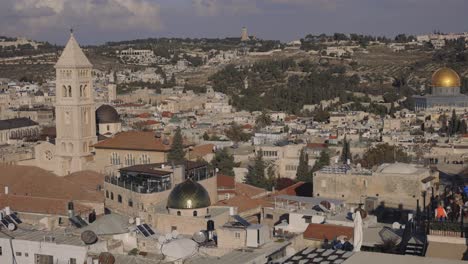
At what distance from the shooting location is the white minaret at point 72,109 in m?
39.0

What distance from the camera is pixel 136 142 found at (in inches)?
1539

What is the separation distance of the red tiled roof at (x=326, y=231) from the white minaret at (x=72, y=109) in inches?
824

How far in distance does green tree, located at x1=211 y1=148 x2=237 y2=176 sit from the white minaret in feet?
21.6

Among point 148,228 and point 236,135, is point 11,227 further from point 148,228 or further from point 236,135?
point 236,135

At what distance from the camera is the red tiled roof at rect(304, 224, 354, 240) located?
64.2ft

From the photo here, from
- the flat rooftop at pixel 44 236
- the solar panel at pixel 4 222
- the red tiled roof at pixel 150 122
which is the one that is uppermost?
the flat rooftop at pixel 44 236

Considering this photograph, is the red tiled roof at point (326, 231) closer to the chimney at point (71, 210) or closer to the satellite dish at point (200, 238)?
the satellite dish at point (200, 238)

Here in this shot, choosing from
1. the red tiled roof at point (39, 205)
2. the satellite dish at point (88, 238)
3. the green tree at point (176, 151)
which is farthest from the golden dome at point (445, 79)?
the satellite dish at point (88, 238)

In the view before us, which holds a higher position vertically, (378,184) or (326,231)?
(326,231)

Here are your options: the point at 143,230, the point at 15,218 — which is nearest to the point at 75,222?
the point at 15,218

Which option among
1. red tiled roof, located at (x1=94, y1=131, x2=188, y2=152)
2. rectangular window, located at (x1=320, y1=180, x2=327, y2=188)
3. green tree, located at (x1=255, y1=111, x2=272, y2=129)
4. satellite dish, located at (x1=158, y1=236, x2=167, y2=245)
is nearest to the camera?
satellite dish, located at (x1=158, y1=236, x2=167, y2=245)

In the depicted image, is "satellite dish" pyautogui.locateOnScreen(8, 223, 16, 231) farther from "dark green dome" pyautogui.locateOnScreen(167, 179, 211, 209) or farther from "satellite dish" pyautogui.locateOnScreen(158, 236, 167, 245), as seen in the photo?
"dark green dome" pyautogui.locateOnScreen(167, 179, 211, 209)

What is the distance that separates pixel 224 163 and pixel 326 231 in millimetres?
20899

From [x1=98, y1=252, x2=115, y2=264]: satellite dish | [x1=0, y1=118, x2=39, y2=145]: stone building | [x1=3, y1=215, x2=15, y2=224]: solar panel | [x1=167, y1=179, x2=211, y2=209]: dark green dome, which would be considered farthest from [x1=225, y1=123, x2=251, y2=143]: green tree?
[x1=98, y1=252, x2=115, y2=264]: satellite dish
